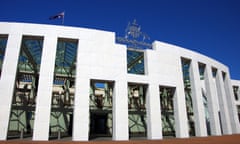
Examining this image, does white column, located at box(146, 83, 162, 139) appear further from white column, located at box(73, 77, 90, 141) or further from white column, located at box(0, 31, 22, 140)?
white column, located at box(0, 31, 22, 140)

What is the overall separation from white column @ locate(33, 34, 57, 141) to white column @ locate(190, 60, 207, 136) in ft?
50.6

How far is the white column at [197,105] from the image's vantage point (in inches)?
741

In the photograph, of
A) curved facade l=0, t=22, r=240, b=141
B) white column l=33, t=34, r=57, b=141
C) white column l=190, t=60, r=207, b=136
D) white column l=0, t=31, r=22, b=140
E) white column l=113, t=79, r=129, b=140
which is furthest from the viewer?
white column l=190, t=60, r=207, b=136

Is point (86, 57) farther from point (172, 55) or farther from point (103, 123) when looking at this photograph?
point (103, 123)

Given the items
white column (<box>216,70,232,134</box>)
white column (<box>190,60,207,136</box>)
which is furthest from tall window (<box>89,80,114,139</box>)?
white column (<box>216,70,232,134</box>)

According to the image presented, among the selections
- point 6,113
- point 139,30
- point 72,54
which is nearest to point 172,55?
point 139,30

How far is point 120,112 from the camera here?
51.2 ft

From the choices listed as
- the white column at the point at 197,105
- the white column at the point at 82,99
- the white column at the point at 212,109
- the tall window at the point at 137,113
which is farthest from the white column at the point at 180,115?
the tall window at the point at 137,113

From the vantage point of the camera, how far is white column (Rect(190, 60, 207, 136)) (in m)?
18.8

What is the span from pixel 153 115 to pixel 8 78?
13485mm

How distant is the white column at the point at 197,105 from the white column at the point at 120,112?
345 inches

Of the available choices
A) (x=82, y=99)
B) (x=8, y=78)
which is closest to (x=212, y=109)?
(x=82, y=99)

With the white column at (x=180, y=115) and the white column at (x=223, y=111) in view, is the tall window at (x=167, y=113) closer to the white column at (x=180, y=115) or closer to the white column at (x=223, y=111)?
the white column at (x=223, y=111)

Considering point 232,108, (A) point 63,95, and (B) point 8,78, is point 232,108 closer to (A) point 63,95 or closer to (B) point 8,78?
(A) point 63,95
